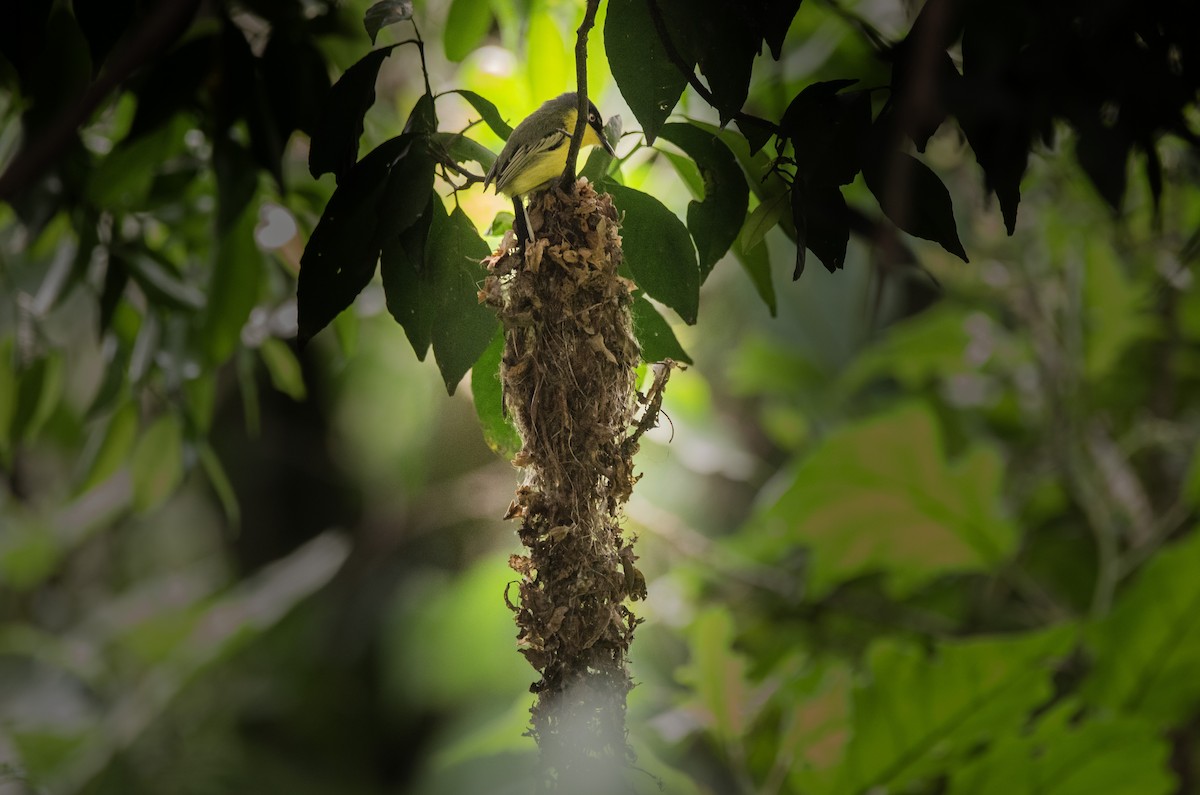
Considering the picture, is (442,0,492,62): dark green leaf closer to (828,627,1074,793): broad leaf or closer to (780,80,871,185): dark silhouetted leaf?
(780,80,871,185): dark silhouetted leaf

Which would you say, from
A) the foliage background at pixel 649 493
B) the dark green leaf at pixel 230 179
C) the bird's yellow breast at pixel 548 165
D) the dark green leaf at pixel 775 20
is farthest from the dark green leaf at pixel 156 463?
the dark green leaf at pixel 775 20

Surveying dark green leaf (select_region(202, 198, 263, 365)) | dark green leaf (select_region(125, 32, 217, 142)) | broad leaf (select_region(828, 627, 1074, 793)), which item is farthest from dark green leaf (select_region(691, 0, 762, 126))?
broad leaf (select_region(828, 627, 1074, 793))

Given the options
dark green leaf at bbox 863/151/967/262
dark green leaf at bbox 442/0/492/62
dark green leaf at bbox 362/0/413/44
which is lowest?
dark green leaf at bbox 863/151/967/262

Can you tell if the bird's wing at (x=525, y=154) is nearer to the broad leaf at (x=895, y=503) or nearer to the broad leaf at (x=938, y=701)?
the broad leaf at (x=938, y=701)

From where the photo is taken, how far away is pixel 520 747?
2.82ft

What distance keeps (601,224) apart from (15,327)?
629 millimetres

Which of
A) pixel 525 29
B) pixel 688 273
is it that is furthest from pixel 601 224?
pixel 525 29

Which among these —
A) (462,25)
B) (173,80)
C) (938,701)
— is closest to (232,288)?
(173,80)

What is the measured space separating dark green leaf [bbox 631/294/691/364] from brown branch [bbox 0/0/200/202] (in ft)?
0.83

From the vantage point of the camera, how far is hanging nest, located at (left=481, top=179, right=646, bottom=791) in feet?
1.36

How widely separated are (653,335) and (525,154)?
0.11 meters

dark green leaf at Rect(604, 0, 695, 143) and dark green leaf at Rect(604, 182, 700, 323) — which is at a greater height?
dark green leaf at Rect(604, 0, 695, 143)

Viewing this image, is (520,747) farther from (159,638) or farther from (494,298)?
(159,638)

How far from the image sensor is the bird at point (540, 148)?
0.40m
